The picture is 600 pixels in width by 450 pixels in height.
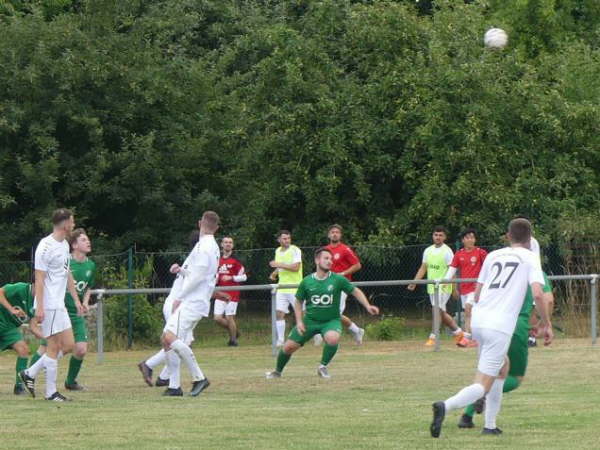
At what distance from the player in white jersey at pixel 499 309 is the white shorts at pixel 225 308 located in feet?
44.0

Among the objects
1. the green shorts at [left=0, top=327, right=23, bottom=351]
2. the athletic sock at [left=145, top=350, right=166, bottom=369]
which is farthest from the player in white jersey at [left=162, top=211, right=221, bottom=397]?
the green shorts at [left=0, top=327, right=23, bottom=351]

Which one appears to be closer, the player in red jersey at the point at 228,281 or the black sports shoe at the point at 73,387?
the black sports shoe at the point at 73,387

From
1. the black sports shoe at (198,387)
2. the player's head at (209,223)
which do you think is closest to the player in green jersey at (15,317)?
the black sports shoe at (198,387)

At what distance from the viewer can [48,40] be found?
97.0ft

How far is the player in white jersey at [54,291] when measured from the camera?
535 inches

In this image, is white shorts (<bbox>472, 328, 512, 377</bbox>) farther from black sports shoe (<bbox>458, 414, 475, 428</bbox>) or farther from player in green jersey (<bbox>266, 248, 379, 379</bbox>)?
player in green jersey (<bbox>266, 248, 379, 379</bbox>)

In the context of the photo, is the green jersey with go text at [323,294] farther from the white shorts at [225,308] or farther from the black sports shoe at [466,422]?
the white shorts at [225,308]

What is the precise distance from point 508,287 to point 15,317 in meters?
6.52

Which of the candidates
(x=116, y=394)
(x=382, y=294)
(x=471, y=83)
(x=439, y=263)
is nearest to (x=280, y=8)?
(x=471, y=83)

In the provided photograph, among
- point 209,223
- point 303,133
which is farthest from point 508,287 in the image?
point 303,133

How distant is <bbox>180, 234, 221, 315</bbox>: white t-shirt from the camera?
14000mm

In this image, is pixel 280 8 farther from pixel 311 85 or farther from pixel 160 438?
pixel 160 438

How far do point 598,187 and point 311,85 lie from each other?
22.8 ft

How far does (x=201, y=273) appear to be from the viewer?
14.0 metres
